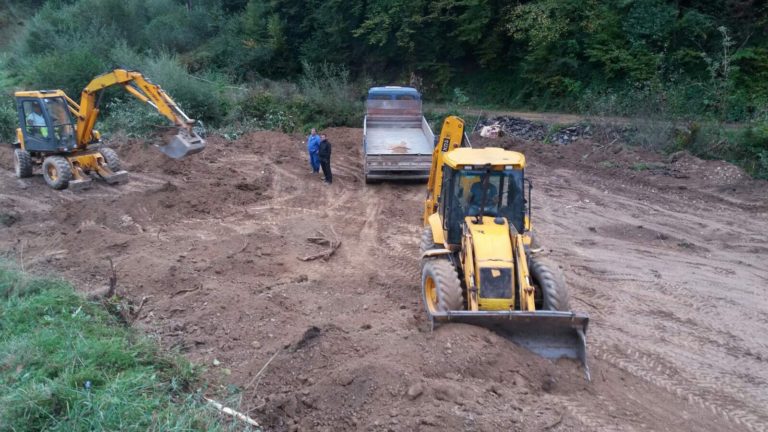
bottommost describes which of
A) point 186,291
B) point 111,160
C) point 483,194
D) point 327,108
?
point 186,291

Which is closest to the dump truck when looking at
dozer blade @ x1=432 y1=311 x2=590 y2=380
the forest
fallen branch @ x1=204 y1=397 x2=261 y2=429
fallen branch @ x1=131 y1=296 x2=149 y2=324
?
the forest

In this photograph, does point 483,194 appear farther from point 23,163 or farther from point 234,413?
point 23,163

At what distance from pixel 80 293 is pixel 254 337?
2.51 m

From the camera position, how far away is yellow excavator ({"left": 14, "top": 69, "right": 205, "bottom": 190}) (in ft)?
48.5

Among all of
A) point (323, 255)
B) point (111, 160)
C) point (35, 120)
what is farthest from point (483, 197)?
point (35, 120)

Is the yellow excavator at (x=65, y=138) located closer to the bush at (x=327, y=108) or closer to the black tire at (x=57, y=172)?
the black tire at (x=57, y=172)

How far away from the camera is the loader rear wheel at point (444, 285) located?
7.41 m

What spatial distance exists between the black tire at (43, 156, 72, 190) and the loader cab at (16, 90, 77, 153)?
26 cm

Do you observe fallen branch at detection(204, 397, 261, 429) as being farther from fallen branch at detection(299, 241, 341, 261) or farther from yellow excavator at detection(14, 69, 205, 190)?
yellow excavator at detection(14, 69, 205, 190)

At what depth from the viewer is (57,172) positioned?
15.1 meters

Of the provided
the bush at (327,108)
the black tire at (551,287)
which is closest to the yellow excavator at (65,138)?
the bush at (327,108)

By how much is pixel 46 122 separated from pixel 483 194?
38.5ft

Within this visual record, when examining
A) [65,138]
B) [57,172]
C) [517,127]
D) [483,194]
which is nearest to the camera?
[483,194]

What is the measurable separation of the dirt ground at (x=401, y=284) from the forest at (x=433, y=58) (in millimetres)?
4253
